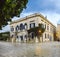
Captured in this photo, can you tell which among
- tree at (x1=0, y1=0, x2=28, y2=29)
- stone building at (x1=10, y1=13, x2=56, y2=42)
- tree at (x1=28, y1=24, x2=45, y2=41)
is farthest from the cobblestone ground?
tree at (x1=28, y1=24, x2=45, y2=41)

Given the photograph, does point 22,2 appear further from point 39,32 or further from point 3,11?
point 39,32

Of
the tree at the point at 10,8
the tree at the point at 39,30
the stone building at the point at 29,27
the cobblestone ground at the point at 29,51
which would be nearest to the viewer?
the tree at the point at 10,8

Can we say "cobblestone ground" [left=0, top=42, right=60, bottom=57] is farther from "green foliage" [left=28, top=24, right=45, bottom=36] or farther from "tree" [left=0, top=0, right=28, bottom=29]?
"green foliage" [left=28, top=24, right=45, bottom=36]

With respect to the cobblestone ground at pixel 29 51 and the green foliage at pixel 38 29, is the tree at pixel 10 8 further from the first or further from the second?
the green foliage at pixel 38 29

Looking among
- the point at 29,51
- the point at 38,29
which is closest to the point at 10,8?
the point at 29,51

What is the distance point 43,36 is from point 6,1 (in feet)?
159

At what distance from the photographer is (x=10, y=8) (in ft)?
55.4

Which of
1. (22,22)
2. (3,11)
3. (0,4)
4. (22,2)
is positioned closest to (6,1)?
(0,4)

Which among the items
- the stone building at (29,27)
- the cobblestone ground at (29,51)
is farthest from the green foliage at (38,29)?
the cobblestone ground at (29,51)

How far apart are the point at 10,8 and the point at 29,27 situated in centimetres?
4822

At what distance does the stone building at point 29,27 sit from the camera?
208ft

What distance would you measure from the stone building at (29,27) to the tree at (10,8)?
40.5 meters

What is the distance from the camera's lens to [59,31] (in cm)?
7912

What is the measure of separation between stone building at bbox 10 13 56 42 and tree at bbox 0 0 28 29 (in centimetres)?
4047
